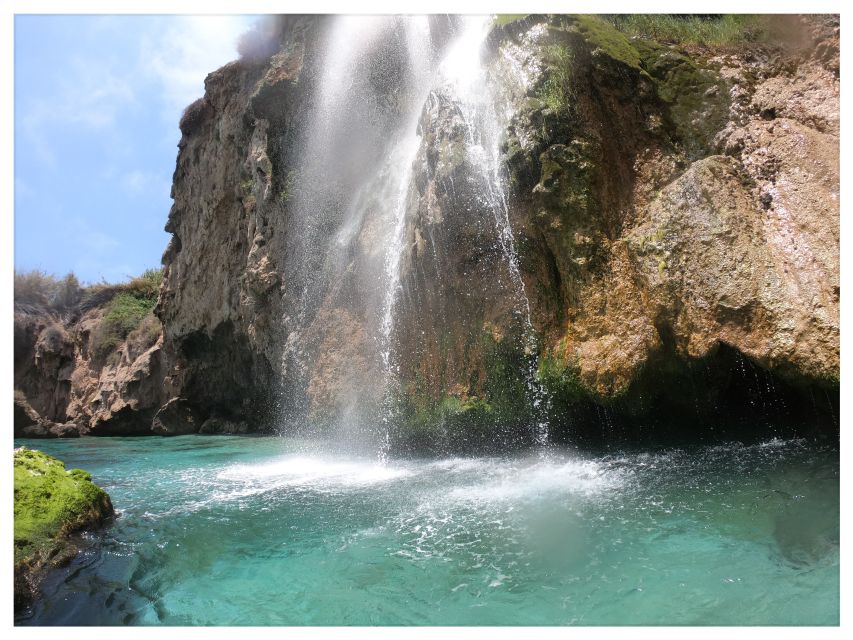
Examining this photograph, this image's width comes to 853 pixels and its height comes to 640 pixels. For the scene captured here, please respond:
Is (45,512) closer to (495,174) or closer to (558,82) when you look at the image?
(495,174)

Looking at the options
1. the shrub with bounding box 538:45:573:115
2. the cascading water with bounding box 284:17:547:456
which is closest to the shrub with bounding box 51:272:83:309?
the cascading water with bounding box 284:17:547:456

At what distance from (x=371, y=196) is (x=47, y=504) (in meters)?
9.39

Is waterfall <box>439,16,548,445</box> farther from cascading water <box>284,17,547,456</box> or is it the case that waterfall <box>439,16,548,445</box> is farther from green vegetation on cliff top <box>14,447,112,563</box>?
green vegetation on cliff top <box>14,447,112,563</box>

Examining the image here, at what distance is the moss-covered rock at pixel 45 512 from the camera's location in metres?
4.64

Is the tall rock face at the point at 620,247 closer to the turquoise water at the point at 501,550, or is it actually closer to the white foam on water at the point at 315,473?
the turquoise water at the point at 501,550

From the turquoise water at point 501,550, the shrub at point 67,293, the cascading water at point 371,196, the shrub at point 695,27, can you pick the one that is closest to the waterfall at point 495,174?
the cascading water at point 371,196

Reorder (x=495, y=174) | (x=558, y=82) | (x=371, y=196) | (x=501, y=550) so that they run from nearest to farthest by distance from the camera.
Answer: (x=501, y=550)
(x=558, y=82)
(x=495, y=174)
(x=371, y=196)

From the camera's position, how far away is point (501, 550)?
4.52 meters

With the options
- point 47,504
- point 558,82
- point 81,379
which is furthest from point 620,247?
point 81,379

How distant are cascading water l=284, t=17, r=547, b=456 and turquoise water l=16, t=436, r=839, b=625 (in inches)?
114

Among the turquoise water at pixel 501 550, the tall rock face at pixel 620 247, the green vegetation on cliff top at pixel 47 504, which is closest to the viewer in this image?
the turquoise water at pixel 501 550

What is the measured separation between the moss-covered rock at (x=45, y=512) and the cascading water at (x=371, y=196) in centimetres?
548
